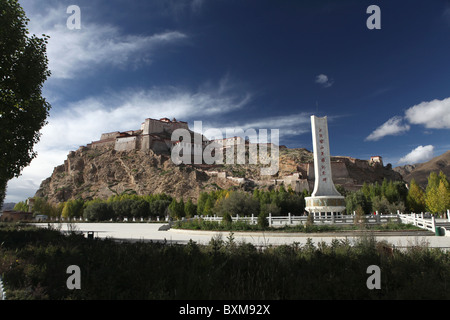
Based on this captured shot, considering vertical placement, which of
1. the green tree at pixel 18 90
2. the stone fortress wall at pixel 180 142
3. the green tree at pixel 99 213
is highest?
the stone fortress wall at pixel 180 142

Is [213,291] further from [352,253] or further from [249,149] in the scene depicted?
[249,149]

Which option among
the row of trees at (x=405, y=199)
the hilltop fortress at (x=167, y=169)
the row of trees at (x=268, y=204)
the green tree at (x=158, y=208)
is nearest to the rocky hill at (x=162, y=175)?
the hilltop fortress at (x=167, y=169)

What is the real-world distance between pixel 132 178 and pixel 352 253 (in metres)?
80.4

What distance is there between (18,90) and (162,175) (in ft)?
224

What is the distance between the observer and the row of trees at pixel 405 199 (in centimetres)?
3731

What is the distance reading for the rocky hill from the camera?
72.3 metres

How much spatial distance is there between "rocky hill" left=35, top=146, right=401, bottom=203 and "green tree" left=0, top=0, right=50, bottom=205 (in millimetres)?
59033

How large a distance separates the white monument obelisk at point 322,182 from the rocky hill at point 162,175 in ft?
118

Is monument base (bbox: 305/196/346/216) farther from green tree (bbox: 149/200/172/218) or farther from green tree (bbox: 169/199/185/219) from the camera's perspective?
green tree (bbox: 149/200/172/218)

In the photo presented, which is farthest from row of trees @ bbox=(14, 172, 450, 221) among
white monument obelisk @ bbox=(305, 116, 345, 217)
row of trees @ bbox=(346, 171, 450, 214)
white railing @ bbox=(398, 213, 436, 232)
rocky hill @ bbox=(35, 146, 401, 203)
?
rocky hill @ bbox=(35, 146, 401, 203)

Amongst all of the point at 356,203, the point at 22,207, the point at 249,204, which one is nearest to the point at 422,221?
the point at 356,203

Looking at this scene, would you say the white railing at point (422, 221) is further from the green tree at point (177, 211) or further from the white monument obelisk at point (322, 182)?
the green tree at point (177, 211)

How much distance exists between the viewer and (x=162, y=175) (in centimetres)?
7794

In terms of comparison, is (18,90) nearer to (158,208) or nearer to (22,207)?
(158,208)
